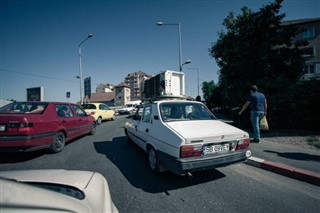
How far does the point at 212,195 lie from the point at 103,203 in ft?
6.50

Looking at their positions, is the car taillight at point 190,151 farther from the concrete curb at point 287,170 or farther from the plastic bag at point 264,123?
the plastic bag at point 264,123

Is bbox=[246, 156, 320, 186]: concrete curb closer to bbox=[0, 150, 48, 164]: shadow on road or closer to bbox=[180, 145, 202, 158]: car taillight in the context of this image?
bbox=[180, 145, 202, 158]: car taillight

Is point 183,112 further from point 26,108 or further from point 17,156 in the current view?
point 17,156

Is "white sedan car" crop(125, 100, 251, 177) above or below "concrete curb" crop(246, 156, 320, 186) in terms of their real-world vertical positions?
above

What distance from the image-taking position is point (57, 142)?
488 centimetres

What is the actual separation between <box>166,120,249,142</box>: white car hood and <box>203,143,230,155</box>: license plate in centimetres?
14

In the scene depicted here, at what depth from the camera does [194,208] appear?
234 centimetres

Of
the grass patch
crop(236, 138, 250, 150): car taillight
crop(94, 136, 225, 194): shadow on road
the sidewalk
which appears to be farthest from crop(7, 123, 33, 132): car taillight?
the grass patch

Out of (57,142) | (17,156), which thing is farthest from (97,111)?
(17,156)

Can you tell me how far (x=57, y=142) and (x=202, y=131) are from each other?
4483 mm

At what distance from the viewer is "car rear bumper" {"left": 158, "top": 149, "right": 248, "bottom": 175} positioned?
256cm

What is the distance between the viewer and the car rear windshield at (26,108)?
4.48 meters

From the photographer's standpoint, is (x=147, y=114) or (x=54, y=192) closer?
(x=54, y=192)

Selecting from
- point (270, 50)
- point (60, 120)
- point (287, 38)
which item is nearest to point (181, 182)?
point (60, 120)
